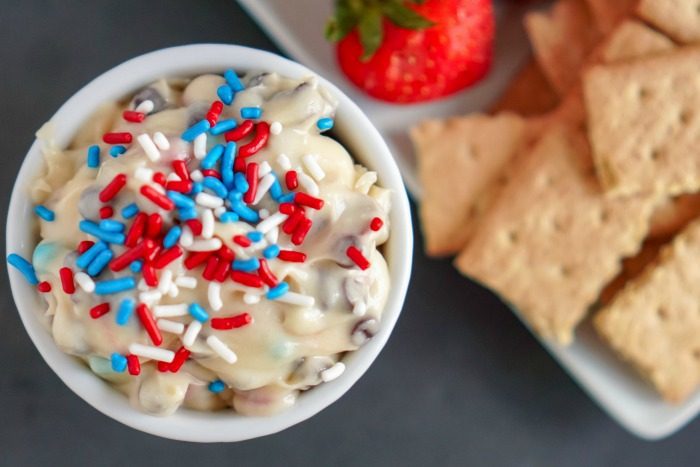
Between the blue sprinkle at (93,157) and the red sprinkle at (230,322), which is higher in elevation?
the blue sprinkle at (93,157)

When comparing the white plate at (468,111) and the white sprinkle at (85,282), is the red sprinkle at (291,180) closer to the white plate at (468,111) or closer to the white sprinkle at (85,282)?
the white sprinkle at (85,282)

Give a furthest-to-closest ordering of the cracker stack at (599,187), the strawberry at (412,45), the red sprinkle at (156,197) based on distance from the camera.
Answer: the cracker stack at (599,187)
the strawberry at (412,45)
the red sprinkle at (156,197)

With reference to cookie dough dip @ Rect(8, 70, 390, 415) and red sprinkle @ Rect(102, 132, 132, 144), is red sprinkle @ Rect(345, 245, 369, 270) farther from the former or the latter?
red sprinkle @ Rect(102, 132, 132, 144)

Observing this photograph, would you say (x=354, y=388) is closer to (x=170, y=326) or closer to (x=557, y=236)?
(x=557, y=236)

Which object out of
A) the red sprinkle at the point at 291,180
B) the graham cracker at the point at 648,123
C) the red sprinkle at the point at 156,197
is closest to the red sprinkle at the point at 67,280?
the red sprinkle at the point at 156,197

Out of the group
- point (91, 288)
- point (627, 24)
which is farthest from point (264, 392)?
point (627, 24)

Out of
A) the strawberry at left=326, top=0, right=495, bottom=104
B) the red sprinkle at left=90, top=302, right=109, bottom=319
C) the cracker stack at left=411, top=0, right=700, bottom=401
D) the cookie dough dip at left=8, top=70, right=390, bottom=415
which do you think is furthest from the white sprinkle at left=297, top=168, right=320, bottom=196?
the cracker stack at left=411, top=0, right=700, bottom=401

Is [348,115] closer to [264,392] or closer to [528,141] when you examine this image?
[264,392]
